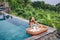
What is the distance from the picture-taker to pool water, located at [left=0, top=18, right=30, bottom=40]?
11.6 metres

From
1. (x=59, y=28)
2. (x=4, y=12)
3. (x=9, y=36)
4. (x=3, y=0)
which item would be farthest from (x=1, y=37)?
(x=3, y=0)

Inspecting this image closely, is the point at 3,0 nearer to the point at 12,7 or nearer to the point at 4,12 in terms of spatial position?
the point at 12,7

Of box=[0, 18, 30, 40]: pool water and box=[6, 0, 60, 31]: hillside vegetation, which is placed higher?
box=[6, 0, 60, 31]: hillside vegetation

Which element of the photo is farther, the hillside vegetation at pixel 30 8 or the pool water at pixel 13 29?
the hillside vegetation at pixel 30 8

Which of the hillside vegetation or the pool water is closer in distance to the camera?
Answer: the pool water

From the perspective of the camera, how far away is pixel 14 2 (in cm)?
1903

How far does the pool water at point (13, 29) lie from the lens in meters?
11.6

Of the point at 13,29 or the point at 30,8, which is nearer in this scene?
the point at 13,29

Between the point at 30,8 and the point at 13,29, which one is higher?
the point at 30,8

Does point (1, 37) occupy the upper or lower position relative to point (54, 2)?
lower

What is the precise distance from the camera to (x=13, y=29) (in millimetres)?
13164

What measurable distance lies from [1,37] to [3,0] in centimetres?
911

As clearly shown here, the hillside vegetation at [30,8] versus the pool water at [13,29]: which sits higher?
the hillside vegetation at [30,8]

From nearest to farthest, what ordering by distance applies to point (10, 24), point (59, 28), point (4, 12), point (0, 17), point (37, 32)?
1. point (37, 32)
2. point (59, 28)
3. point (10, 24)
4. point (0, 17)
5. point (4, 12)
